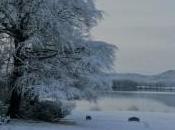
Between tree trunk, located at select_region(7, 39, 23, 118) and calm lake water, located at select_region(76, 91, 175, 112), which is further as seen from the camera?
calm lake water, located at select_region(76, 91, 175, 112)

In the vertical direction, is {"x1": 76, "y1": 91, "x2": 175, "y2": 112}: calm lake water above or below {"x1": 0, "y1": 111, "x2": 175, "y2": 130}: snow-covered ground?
above

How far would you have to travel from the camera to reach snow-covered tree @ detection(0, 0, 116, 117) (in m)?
23.3

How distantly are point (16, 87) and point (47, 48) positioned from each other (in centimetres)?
243

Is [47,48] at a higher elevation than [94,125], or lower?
higher

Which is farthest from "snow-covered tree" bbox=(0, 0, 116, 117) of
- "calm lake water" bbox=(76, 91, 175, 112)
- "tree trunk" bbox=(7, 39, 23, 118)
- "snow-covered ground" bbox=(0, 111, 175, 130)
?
"calm lake water" bbox=(76, 91, 175, 112)

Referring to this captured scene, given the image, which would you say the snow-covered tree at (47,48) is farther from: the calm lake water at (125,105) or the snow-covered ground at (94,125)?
the calm lake water at (125,105)

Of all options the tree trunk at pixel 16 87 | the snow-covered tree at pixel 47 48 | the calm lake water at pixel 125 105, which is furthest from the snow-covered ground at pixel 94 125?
the tree trunk at pixel 16 87

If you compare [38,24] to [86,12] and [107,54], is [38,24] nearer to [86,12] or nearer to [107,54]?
[86,12]

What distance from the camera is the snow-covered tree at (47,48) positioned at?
23.3 metres

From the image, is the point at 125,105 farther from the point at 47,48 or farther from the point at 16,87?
the point at 16,87

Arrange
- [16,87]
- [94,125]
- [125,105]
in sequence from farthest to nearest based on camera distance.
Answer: [125,105]
[94,125]
[16,87]

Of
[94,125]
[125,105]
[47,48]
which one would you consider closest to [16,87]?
[47,48]

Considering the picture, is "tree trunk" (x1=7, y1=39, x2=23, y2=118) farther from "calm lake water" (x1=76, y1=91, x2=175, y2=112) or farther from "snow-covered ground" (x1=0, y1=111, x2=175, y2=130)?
"calm lake water" (x1=76, y1=91, x2=175, y2=112)

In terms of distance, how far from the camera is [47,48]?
82.0 feet
